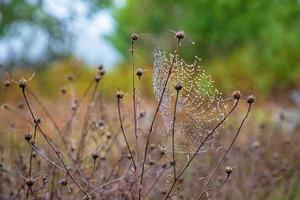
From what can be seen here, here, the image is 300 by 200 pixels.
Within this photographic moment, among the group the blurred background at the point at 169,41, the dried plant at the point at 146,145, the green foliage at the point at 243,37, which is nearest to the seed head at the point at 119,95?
the dried plant at the point at 146,145

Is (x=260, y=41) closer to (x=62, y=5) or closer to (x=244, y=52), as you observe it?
(x=244, y=52)

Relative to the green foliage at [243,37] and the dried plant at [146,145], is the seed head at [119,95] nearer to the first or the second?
the dried plant at [146,145]

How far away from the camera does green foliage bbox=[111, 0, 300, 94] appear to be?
20.1 metres

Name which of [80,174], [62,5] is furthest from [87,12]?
[80,174]

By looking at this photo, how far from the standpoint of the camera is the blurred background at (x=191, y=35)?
18906mm

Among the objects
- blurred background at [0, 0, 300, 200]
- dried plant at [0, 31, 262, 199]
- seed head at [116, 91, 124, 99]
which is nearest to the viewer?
seed head at [116, 91, 124, 99]

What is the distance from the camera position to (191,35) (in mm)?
22219

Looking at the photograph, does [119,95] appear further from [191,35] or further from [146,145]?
[191,35]

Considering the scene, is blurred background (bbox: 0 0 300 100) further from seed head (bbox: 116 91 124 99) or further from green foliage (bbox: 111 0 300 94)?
seed head (bbox: 116 91 124 99)

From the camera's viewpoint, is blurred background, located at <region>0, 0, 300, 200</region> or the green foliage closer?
blurred background, located at <region>0, 0, 300, 200</region>

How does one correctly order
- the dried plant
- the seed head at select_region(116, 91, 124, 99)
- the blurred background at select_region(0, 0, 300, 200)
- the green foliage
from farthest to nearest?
the green foliage
the blurred background at select_region(0, 0, 300, 200)
the dried plant
the seed head at select_region(116, 91, 124, 99)

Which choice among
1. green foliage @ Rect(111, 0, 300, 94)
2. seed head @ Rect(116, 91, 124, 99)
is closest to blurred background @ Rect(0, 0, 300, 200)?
green foliage @ Rect(111, 0, 300, 94)

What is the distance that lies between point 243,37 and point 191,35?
1754 millimetres

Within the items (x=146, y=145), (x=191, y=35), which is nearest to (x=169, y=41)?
(x=191, y=35)
